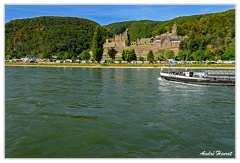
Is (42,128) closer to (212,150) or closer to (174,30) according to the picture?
(212,150)

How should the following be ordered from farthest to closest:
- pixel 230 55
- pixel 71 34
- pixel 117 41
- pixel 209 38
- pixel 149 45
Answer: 1. pixel 71 34
2. pixel 117 41
3. pixel 149 45
4. pixel 209 38
5. pixel 230 55

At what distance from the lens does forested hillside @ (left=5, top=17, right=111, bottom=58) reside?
486ft

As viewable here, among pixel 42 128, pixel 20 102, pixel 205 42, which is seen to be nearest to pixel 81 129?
pixel 42 128

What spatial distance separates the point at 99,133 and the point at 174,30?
15516cm

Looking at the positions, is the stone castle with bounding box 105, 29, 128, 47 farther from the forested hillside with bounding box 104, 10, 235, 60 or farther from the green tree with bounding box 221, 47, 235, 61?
the green tree with bounding box 221, 47, 235, 61

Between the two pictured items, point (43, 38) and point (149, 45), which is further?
point (43, 38)

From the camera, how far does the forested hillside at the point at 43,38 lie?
148000 mm

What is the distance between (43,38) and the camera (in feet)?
514

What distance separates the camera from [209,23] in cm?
14625

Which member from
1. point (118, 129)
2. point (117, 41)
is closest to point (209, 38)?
point (117, 41)

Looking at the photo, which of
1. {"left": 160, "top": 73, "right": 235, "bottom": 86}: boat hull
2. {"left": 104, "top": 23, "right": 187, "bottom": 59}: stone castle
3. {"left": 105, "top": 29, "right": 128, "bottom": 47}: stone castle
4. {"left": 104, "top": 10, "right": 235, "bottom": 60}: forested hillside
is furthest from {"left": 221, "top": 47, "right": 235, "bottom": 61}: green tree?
{"left": 105, "top": 29, "right": 128, "bottom": 47}: stone castle

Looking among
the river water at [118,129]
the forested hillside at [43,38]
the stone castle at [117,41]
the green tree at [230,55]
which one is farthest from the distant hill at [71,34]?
the river water at [118,129]

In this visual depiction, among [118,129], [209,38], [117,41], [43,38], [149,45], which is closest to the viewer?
[118,129]

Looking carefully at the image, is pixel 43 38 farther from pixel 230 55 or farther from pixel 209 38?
pixel 230 55
